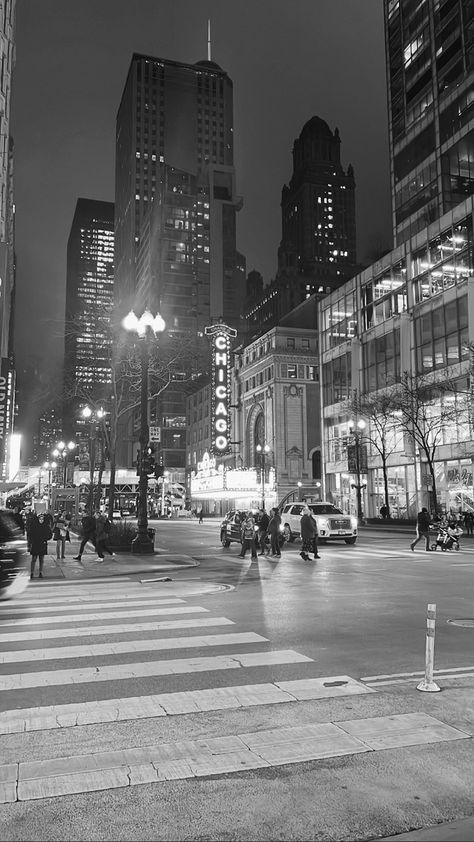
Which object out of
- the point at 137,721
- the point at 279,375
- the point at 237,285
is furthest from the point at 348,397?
the point at 237,285

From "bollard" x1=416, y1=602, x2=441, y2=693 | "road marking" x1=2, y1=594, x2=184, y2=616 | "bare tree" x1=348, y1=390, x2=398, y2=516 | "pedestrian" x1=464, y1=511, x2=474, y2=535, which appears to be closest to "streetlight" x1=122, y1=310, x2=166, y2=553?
"road marking" x1=2, y1=594, x2=184, y2=616

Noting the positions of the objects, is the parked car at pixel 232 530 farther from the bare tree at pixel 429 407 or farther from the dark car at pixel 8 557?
the bare tree at pixel 429 407

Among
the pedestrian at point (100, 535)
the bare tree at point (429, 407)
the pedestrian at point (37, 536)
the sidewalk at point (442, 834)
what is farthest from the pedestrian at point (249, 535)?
the bare tree at point (429, 407)

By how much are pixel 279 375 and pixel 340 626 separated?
7163 centimetres

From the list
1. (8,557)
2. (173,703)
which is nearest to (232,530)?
(8,557)

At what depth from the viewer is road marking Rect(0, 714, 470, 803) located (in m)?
4.39

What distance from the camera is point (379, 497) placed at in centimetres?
5591

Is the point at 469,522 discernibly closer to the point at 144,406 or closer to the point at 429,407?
the point at 429,407

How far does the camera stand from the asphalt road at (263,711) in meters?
3.89

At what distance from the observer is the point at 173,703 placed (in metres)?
6.14

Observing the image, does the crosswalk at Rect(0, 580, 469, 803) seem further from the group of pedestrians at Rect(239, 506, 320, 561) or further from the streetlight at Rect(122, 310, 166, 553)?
the streetlight at Rect(122, 310, 166, 553)

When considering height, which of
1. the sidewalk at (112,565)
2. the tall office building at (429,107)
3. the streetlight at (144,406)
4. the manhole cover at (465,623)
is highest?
the tall office building at (429,107)

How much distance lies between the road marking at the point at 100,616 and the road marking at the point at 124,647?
1.99m

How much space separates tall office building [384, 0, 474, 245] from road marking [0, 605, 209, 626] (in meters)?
58.0
